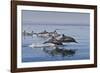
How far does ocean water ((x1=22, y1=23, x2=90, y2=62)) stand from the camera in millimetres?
1705

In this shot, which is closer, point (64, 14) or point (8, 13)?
point (8, 13)

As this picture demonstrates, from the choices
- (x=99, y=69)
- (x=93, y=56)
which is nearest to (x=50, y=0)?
(x=93, y=56)

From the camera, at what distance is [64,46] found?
182 cm

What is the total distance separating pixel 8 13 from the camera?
1.65 metres

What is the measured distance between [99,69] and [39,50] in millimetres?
608

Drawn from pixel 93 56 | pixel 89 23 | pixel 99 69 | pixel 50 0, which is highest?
pixel 50 0

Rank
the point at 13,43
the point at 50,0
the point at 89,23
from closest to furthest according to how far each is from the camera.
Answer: the point at 13,43, the point at 50,0, the point at 89,23

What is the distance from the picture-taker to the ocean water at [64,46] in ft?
5.59

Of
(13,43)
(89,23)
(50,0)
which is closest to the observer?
(13,43)

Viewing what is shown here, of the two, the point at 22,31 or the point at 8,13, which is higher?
the point at 8,13

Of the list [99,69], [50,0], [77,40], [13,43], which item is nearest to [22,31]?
[13,43]

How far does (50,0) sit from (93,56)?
0.64 metres

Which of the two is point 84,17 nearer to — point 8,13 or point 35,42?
point 35,42

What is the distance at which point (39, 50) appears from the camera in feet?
5.71
